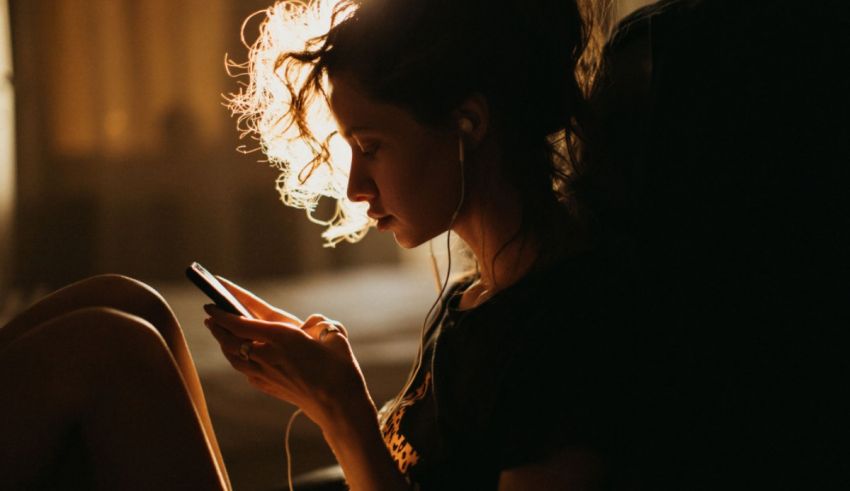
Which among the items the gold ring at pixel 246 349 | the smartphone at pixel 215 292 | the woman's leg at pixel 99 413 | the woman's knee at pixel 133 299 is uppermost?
the smartphone at pixel 215 292

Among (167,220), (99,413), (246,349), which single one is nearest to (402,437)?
(246,349)

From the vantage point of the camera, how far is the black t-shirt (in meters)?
0.62

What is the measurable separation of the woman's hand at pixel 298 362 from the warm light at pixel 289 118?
199 millimetres

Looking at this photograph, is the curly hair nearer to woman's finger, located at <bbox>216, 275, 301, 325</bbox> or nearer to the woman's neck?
the woman's neck

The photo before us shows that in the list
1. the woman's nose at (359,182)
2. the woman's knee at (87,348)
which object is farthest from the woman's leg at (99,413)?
the woman's nose at (359,182)

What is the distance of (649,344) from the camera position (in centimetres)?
65

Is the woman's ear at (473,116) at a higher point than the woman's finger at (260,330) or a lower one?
higher

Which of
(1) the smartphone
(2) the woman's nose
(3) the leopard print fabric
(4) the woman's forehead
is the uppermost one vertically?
(4) the woman's forehead

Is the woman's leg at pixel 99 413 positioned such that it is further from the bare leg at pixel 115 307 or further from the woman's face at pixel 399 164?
the woman's face at pixel 399 164

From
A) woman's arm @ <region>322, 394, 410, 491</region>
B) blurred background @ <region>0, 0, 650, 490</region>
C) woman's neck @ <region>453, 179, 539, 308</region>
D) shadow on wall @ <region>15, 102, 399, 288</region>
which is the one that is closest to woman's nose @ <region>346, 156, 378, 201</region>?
woman's neck @ <region>453, 179, 539, 308</region>

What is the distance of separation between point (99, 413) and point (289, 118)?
14.8 inches

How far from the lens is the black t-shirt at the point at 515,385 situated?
2.04 feet

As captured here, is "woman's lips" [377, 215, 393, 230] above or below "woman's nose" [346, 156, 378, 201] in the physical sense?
below

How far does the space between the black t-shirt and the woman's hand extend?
3.2 inches
